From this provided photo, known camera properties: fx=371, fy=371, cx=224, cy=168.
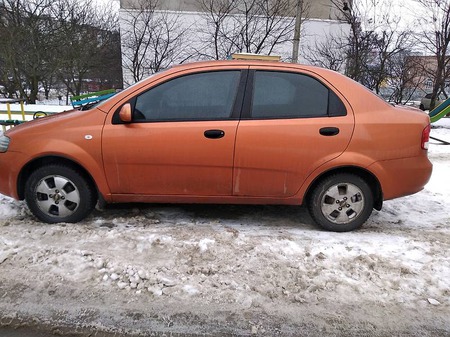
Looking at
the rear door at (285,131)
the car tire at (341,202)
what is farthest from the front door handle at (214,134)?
the car tire at (341,202)

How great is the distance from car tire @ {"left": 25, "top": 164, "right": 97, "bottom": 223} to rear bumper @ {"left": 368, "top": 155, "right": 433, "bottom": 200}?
2.83 meters

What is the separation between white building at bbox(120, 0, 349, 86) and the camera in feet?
63.0

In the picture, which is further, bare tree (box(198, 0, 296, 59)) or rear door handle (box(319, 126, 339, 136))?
bare tree (box(198, 0, 296, 59))

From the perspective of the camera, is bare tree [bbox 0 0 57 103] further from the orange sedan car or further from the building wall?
the orange sedan car

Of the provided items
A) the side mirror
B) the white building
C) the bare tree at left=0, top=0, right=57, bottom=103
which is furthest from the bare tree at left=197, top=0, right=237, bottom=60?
the side mirror

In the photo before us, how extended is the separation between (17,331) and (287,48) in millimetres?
21297

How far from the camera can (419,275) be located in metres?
2.99

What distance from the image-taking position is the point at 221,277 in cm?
290

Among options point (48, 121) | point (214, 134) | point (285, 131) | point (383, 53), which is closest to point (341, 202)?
point (285, 131)

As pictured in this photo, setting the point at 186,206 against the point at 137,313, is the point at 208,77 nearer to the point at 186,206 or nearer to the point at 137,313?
the point at 186,206

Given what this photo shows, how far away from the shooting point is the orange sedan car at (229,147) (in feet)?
11.6

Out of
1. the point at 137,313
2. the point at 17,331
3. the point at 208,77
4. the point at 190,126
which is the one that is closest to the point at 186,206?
the point at 190,126

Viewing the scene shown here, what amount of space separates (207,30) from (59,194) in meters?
19.6

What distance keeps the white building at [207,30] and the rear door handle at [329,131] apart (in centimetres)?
1568
